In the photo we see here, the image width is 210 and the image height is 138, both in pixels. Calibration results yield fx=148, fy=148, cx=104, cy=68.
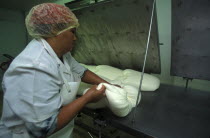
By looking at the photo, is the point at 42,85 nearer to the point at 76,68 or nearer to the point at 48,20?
the point at 48,20

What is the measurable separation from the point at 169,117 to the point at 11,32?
368cm

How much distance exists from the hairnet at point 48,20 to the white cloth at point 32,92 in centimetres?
12

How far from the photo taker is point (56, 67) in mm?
862

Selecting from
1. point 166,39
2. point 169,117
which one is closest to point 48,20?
point 169,117

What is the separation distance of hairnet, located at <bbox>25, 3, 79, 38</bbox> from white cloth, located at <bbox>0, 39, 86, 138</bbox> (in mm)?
117

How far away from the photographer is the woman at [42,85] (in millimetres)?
712

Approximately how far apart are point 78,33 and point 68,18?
1.09 metres

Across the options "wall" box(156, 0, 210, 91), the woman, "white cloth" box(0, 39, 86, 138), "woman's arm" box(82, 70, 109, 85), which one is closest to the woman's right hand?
the woman

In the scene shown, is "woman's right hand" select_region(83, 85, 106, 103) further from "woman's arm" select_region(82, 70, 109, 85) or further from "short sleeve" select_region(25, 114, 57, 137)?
"woman's arm" select_region(82, 70, 109, 85)

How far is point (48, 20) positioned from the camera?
A: 83cm

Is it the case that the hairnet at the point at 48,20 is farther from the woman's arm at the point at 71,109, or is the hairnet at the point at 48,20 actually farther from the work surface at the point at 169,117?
the work surface at the point at 169,117

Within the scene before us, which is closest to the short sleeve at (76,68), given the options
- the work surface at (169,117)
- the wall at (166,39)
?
the work surface at (169,117)

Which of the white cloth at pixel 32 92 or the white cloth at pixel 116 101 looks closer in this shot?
the white cloth at pixel 32 92

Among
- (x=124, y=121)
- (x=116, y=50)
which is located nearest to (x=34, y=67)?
(x=124, y=121)
